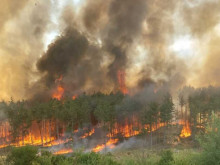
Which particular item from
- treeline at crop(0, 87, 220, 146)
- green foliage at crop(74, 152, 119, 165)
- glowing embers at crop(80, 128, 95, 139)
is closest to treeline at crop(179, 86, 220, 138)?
treeline at crop(0, 87, 220, 146)

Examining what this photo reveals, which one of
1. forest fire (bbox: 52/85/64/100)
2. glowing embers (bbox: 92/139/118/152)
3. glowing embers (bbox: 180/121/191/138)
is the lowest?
glowing embers (bbox: 92/139/118/152)

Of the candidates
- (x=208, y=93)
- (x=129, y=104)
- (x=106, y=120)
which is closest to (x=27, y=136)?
(x=106, y=120)

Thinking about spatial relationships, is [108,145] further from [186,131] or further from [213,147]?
[213,147]

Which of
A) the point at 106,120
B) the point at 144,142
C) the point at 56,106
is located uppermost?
the point at 56,106

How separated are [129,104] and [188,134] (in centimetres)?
2780

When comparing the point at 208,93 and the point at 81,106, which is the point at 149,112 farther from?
the point at 208,93

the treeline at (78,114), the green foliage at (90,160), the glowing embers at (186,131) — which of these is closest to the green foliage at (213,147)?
the green foliage at (90,160)

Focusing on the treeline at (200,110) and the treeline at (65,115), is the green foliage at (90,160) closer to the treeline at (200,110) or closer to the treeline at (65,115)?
the treeline at (65,115)

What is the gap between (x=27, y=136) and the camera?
91.6m

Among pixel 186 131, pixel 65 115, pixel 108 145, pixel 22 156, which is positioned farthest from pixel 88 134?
pixel 22 156

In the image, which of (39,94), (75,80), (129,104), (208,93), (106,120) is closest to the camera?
(106,120)

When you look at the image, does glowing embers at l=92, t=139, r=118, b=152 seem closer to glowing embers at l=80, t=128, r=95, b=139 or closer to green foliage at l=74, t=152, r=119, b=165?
glowing embers at l=80, t=128, r=95, b=139

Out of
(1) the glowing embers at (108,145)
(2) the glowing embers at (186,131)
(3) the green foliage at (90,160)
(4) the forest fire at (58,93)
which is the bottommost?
(1) the glowing embers at (108,145)

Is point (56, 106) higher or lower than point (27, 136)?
higher
